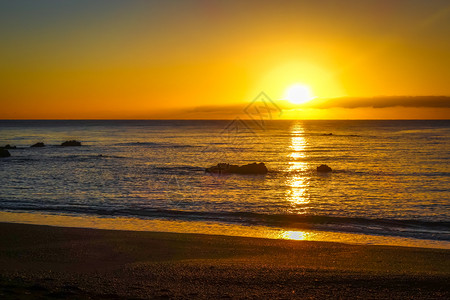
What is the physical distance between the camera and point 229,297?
347 inches

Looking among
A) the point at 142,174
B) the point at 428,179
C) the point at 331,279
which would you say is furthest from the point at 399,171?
the point at 331,279

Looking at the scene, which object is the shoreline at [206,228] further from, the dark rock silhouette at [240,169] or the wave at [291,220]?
the dark rock silhouette at [240,169]

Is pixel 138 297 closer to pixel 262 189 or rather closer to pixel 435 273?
pixel 435 273

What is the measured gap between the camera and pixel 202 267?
1109cm

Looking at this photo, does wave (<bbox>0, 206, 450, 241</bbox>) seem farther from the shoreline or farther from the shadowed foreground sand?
the shadowed foreground sand

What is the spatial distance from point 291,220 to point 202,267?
29.5 ft

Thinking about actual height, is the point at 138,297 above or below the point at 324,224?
above

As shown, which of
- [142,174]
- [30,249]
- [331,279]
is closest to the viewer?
[331,279]

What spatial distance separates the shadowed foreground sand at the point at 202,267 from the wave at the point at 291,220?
397 cm

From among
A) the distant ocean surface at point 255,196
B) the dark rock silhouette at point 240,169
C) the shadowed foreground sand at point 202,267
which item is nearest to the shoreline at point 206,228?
the distant ocean surface at point 255,196

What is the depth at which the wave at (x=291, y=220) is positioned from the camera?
56.9 feet

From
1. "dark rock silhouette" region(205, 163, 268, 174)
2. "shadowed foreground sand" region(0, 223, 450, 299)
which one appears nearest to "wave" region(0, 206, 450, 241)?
"shadowed foreground sand" region(0, 223, 450, 299)

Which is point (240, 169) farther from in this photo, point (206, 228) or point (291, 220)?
point (206, 228)

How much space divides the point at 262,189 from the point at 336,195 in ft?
16.9
